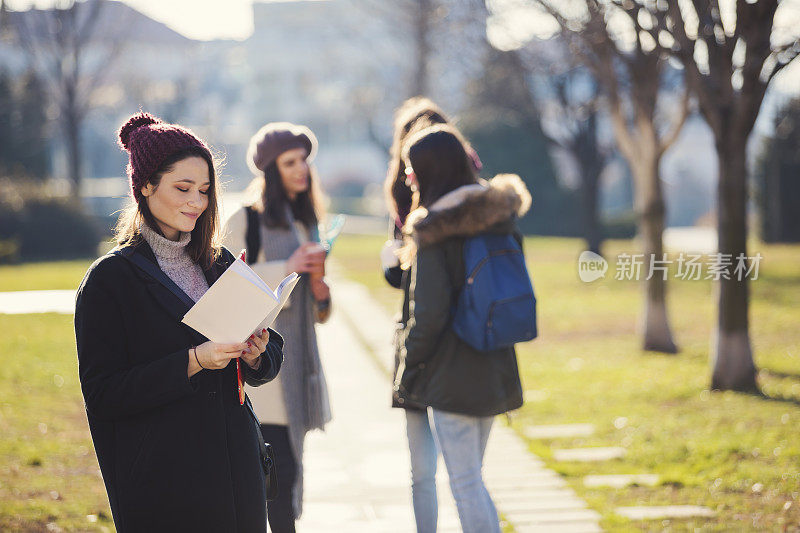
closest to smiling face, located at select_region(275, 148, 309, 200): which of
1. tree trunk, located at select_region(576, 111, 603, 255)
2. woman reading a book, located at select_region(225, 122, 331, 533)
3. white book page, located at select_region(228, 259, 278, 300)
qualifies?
woman reading a book, located at select_region(225, 122, 331, 533)

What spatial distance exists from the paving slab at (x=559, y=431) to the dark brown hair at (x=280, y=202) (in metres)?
3.15

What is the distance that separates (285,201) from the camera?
4516 millimetres

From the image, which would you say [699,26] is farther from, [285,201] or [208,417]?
[208,417]

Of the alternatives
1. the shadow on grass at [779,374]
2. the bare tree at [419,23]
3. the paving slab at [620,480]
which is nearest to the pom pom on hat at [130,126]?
Answer: the paving slab at [620,480]

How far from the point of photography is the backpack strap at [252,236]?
14.4ft

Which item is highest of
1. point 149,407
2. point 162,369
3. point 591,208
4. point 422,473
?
point 591,208

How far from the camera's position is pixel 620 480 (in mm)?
5777

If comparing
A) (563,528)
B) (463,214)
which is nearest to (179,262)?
(463,214)

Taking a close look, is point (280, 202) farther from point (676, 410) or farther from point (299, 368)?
point (676, 410)

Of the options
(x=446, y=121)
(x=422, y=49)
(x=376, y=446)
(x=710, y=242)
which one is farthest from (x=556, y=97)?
(x=446, y=121)

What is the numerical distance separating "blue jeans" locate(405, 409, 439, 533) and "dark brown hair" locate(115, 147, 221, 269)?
151 cm

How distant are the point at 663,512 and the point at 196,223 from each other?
3311mm

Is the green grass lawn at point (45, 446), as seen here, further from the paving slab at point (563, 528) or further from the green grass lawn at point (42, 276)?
the green grass lawn at point (42, 276)

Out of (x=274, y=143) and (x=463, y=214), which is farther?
(x=274, y=143)
